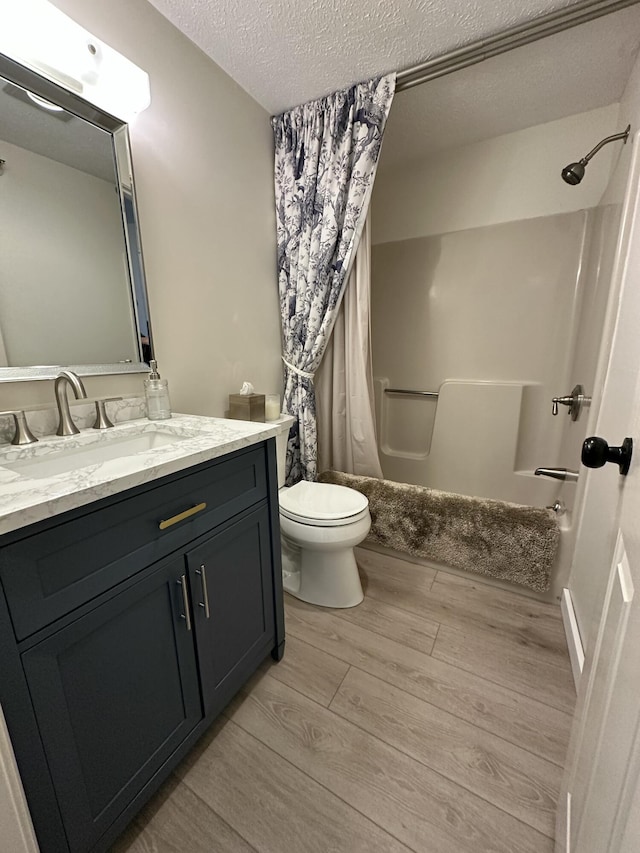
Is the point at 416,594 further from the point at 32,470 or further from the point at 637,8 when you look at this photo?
the point at 637,8

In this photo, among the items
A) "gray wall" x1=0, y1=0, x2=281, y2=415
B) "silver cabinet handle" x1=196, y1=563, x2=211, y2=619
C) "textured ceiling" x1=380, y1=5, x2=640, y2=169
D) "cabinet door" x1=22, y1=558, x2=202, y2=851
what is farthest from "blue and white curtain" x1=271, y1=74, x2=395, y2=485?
"cabinet door" x1=22, y1=558, x2=202, y2=851

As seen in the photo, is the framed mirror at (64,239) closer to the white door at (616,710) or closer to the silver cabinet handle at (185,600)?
the silver cabinet handle at (185,600)

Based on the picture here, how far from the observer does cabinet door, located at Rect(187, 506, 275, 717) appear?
0.92 metres

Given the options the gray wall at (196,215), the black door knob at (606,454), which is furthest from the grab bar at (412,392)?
the black door knob at (606,454)

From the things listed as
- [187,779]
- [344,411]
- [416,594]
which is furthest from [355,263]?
[187,779]

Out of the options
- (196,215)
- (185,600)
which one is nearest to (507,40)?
(196,215)

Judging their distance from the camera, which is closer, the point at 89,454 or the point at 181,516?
the point at 181,516

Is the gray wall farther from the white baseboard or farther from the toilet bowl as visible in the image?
the white baseboard

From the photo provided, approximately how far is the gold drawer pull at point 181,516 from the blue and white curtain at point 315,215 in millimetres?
997

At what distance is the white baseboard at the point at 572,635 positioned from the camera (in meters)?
1.23

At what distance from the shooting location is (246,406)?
1.48 meters

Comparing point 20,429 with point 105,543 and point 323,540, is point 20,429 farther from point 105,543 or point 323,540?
point 323,540

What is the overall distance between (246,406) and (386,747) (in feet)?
4.05

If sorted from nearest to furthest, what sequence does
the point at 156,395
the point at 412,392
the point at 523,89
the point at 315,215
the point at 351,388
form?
the point at 156,395 < the point at 523,89 < the point at 315,215 < the point at 351,388 < the point at 412,392
